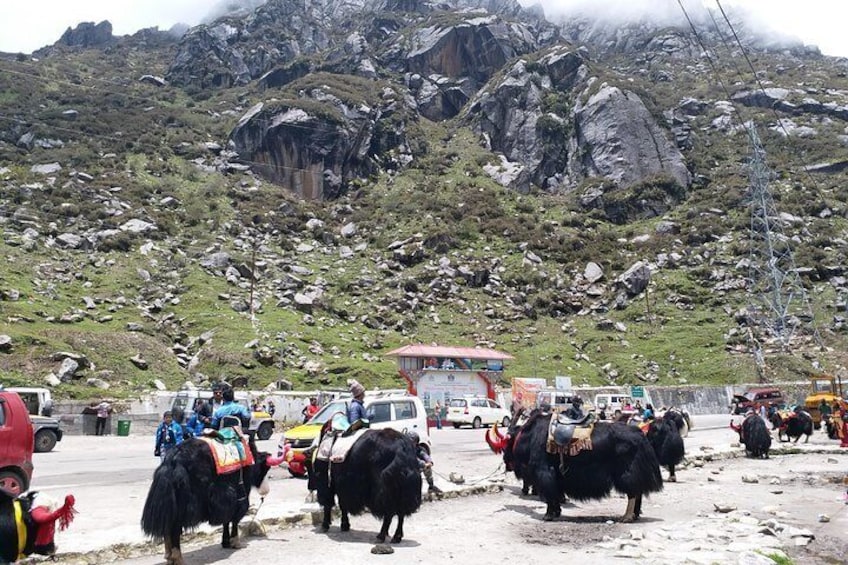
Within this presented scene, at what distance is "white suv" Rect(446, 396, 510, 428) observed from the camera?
115 ft

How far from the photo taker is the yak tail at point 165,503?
660 centimetres

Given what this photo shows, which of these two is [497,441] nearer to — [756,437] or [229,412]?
[229,412]

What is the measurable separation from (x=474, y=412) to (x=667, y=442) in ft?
67.4

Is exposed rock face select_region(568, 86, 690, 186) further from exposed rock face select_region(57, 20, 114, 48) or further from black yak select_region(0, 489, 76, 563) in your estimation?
exposed rock face select_region(57, 20, 114, 48)

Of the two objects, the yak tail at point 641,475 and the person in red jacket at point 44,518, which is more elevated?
the person in red jacket at point 44,518

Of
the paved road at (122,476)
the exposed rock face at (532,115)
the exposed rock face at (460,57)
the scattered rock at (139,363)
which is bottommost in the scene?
the paved road at (122,476)

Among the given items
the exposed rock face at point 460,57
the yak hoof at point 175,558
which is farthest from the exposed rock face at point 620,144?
the yak hoof at point 175,558

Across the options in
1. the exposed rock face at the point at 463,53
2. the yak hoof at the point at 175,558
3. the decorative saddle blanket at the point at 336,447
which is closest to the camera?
the yak hoof at the point at 175,558

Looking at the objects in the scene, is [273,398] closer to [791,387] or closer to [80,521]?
[80,521]

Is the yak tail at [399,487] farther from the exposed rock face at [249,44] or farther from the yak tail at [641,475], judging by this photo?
the exposed rock face at [249,44]

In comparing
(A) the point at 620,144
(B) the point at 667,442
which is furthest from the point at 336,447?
(A) the point at 620,144

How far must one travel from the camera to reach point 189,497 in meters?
6.88

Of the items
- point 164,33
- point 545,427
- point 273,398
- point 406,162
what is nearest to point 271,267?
point 273,398

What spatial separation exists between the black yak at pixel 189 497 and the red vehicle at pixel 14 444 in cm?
493
